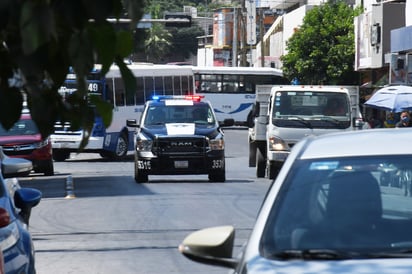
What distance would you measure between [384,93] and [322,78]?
31.4m

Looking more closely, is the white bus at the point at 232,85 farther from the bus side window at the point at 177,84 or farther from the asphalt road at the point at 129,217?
the asphalt road at the point at 129,217

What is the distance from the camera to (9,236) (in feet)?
23.9

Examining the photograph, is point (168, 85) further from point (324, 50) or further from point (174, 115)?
point (324, 50)

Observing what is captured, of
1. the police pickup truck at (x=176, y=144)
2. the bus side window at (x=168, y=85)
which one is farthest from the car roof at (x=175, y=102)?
the bus side window at (x=168, y=85)

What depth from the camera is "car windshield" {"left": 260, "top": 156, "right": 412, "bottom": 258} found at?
528cm

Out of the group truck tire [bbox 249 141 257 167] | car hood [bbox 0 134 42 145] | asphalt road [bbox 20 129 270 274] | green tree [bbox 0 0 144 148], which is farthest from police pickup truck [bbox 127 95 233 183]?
green tree [bbox 0 0 144 148]

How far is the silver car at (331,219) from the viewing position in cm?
502

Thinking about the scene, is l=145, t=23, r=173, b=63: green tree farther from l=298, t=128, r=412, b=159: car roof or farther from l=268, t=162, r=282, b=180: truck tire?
l=298, t=128, r=412, b=159: car roof

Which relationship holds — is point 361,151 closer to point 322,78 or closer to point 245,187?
point 245,187

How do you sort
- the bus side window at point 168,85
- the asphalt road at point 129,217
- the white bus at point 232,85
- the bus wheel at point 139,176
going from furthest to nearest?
1. the white bus at point 232,85
2. the bus side window at point 168,85
3. the bus wheel at point 139,176
4. the asphalt road at point 129,217

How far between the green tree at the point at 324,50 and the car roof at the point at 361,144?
182ft

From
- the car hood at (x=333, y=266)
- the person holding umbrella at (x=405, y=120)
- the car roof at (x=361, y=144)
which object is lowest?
the person holding umbrella at (x=405, y=120)

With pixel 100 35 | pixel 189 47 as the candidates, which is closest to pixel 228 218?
pixel 100 35

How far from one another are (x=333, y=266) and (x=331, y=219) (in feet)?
2.24
